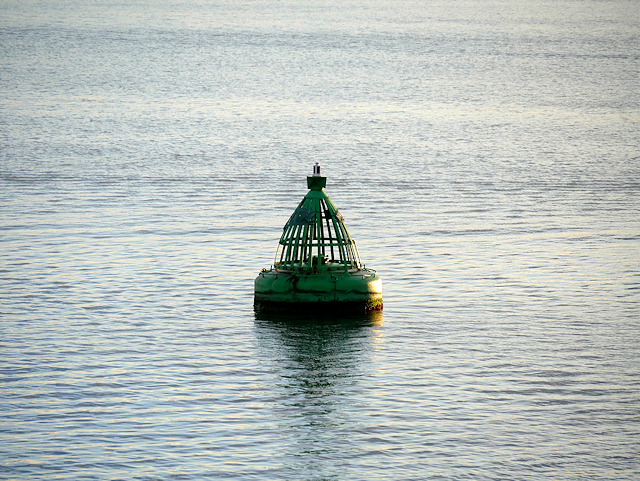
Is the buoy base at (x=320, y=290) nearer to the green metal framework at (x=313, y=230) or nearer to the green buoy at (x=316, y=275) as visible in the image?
the green buoy at (x=316, y=275)

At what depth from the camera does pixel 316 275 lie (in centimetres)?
3550

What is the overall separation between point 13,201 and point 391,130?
55892 mm

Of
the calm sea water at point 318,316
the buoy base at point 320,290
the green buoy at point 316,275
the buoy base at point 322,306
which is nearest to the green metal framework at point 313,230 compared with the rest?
the green buoy at point 316,275

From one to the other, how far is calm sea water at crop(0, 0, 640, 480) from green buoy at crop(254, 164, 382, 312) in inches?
34.9

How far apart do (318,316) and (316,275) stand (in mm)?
1806

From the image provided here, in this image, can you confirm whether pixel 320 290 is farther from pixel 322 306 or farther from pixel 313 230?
pixel 313 230

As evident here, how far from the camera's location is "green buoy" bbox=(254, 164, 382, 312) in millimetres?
35438

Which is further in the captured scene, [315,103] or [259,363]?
[315,103]

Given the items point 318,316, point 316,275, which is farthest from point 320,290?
point 318,316

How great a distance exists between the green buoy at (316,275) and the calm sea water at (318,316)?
0.89 metres

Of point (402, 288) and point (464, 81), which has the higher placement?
point (464, 81)

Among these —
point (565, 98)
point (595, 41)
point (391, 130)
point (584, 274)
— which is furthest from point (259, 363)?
point (595, 41)

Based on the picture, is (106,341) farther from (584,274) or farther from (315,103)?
(315,103)

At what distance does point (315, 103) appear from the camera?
138 meters
